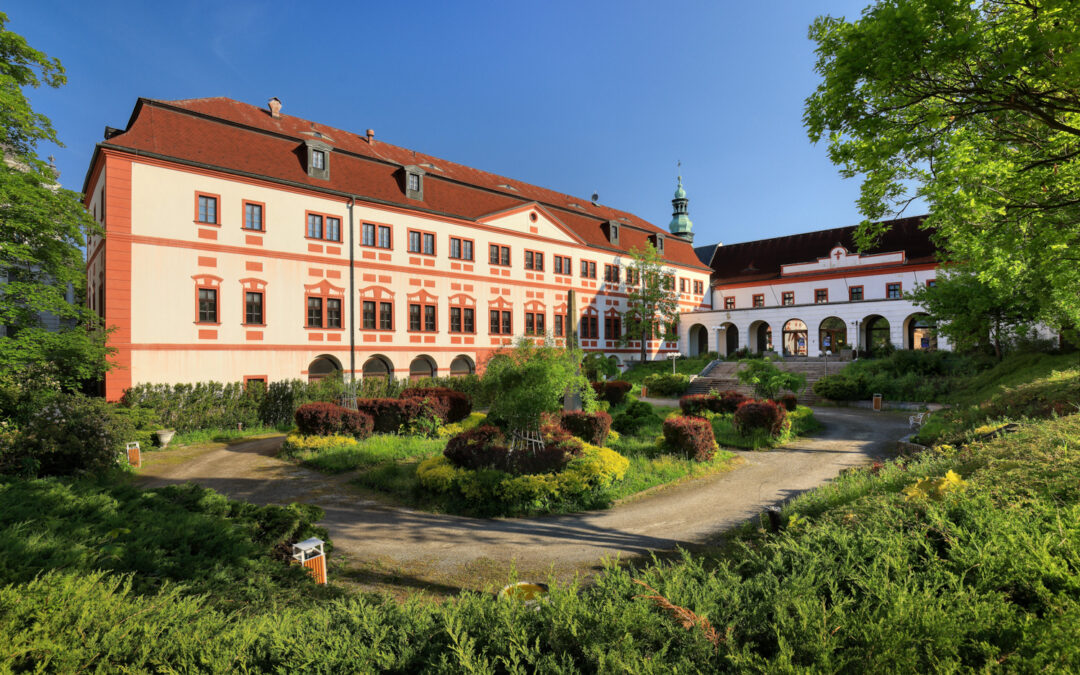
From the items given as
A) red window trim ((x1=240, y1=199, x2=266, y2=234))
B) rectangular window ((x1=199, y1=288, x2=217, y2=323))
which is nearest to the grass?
rectangular window ((x1=199, y1=288, x2=217, y2=323))

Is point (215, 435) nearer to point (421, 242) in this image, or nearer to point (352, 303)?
point (352, 303)

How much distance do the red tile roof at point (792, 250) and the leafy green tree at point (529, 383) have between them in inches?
1554

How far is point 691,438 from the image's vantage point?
13258 millimetres

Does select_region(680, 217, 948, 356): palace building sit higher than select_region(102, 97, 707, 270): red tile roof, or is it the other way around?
select_region(102, 97, 707, 270): red tile roof

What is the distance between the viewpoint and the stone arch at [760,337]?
139 feet

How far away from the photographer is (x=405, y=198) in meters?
26.8

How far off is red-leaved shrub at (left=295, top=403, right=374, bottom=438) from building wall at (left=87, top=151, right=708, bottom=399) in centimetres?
718

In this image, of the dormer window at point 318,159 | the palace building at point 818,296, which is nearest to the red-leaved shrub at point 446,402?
the dormer window at point 318,159

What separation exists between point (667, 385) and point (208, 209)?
26.2 meters

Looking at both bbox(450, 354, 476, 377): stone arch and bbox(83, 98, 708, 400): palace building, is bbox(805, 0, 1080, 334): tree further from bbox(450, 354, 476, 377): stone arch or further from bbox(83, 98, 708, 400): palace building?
bbox(450, 354, 476, 377): stone arch

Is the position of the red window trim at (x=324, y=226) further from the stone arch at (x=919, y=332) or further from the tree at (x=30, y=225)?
the stone arch at (x=919, y=332)

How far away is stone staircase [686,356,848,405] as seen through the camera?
3044 cm

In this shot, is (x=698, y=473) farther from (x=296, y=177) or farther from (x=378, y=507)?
(x=296, y=177)

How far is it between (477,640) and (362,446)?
13.3 metres
